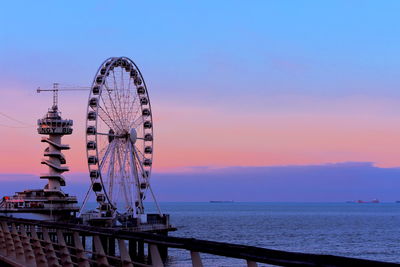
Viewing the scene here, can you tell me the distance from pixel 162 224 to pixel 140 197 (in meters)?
3.89

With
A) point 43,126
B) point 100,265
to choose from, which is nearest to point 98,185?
point 43,126

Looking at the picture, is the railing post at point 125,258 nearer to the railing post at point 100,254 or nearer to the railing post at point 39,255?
the railing post at point 100,254

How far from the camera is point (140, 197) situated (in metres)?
60.2

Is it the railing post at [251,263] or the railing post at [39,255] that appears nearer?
the railing post at [251,263]

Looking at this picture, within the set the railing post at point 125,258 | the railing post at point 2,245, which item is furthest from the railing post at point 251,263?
the railing post at point 2,245

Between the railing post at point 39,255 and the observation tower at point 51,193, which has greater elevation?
the observation tower at point 51,193

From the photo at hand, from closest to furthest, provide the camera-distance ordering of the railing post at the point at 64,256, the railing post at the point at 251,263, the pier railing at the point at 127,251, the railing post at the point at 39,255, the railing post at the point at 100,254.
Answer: the pier railing at the point at 127,251 < the railing post at the point at 251,263 < the railing post at the point at 100,254 < the railing post at the point at 64,256 < the railing post at the point at 39,255

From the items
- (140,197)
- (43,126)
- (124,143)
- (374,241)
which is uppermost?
(43,126)

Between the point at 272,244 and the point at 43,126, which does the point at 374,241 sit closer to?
the point at 272,244

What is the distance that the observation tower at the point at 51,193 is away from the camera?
226 ft

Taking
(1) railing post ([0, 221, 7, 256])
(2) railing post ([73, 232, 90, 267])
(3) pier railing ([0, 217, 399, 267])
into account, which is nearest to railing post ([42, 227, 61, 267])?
(3) pier railing ([0, 217, 399, 267])

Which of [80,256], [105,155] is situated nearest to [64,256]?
[80,256]

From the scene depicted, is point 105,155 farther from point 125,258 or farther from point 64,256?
point 125,258

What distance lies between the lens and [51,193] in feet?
237
